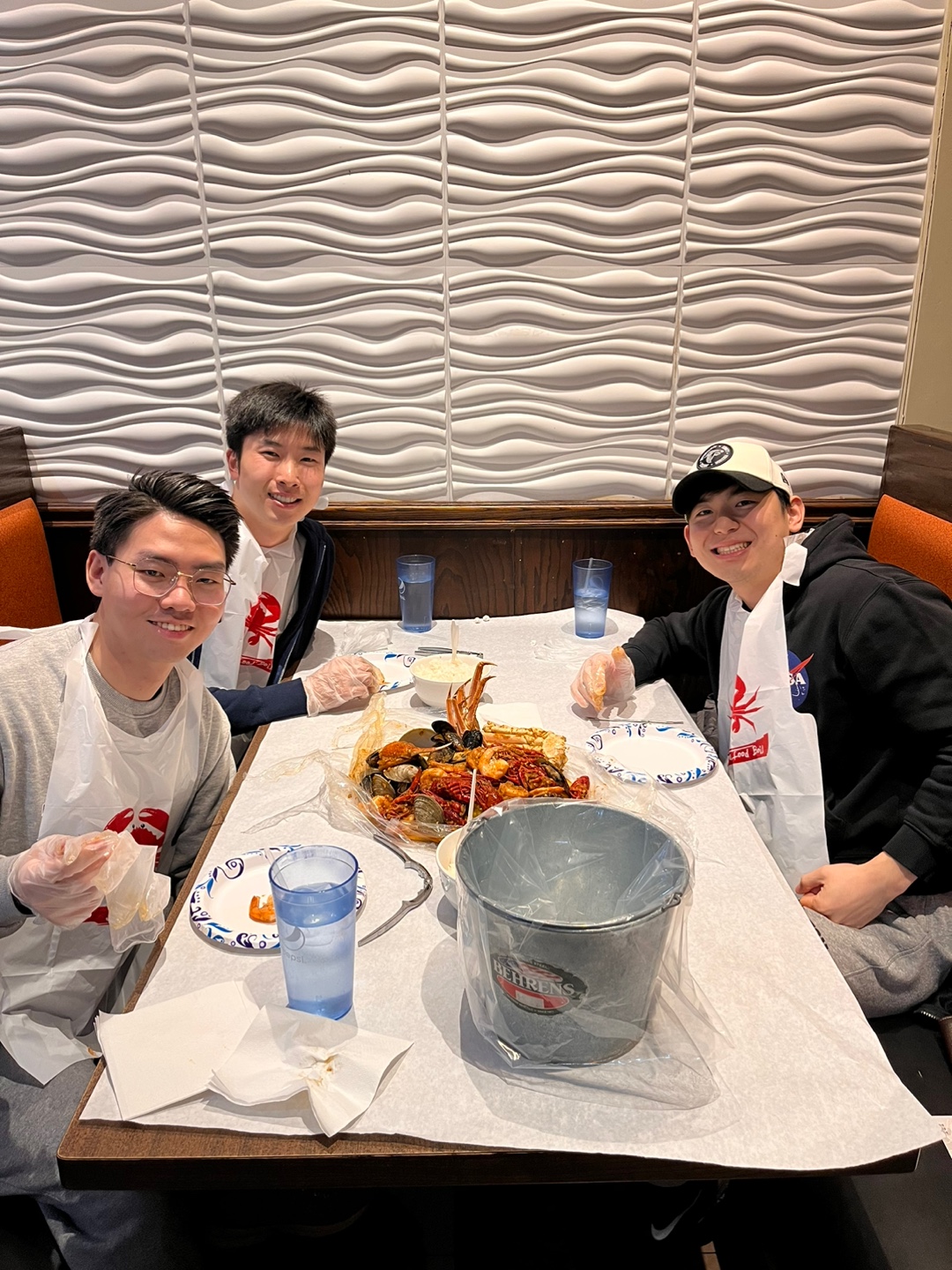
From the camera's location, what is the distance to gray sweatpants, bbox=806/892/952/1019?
137 cm

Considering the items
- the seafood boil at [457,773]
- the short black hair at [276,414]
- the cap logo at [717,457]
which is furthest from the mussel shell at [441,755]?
the short black hair at [276,414]

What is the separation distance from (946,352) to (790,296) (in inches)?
19.6

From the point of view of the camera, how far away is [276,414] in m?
2.16

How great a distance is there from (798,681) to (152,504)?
3.95 feet

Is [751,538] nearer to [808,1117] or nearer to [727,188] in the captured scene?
[808,1117]

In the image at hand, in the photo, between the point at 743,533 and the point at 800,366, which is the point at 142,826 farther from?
the point at 800,366

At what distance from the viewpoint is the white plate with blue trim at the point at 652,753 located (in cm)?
151

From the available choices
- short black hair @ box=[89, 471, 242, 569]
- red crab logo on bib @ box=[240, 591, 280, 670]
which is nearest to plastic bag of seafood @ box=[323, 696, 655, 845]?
short black hair @ box=[89, 471, 242, 569]

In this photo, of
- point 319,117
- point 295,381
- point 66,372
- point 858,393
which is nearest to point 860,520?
point 858,393

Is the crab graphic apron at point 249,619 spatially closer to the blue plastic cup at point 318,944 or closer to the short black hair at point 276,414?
the short black hair at point 276,414

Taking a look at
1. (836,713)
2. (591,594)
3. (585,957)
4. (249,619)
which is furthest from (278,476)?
(585,957)

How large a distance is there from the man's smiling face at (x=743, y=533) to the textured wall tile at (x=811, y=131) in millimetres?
1153

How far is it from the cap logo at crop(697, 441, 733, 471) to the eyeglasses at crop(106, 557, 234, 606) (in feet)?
A: 3.09

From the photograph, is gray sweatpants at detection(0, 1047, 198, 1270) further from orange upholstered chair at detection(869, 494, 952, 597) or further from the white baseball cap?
orange upholstered chair at detection(869, 494, 952, 597)
